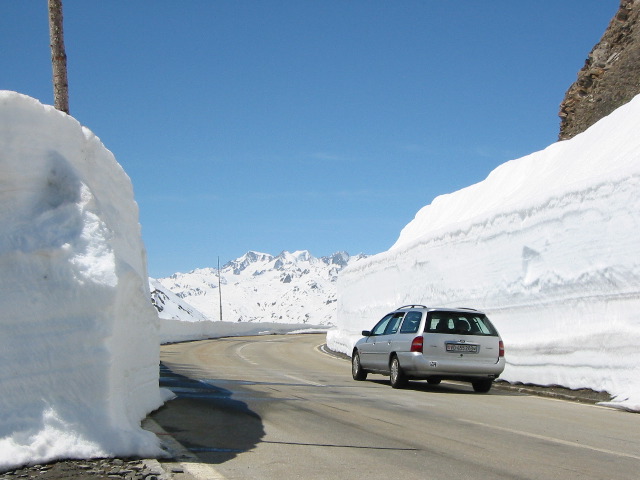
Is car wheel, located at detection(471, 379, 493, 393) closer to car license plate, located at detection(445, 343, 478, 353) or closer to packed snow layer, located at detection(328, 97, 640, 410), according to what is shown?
car license plate, located at detection(445, 343, 478, 353)

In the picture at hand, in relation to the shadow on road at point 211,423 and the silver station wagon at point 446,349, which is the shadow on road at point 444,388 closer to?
the silver station wagon at point 446,349

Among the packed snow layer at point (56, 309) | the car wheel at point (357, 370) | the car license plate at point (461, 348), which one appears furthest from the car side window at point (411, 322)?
the packed snow layer at point (56, 309)

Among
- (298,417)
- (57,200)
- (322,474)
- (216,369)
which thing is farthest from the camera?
(216,369)

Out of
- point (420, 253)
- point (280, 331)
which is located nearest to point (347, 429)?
point (420, 253)

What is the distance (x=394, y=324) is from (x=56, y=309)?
10.1 m

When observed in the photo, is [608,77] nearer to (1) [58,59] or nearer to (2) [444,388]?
(2) [444,388]

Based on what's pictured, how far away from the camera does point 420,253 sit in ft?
81.5

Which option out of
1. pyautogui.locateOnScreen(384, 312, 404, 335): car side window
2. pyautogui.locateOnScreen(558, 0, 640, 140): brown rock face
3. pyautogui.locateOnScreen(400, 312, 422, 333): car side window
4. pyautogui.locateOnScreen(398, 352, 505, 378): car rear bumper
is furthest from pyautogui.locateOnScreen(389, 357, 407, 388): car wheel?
pyautogui.locateOnScreen(558, 0, 640, 140): brown rock face

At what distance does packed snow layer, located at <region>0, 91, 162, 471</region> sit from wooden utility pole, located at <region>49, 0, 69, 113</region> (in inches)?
304

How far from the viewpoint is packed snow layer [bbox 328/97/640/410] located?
1361cm

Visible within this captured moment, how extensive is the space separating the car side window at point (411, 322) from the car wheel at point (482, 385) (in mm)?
1530

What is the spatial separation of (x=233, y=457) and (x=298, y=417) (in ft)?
9.46

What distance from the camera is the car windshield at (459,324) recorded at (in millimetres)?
14584

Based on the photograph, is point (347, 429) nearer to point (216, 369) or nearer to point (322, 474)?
point (322, 474)
